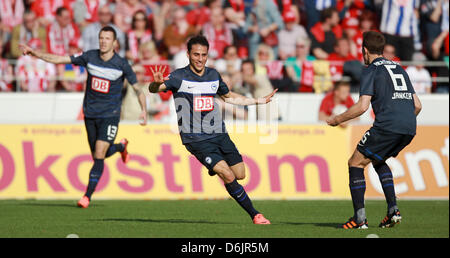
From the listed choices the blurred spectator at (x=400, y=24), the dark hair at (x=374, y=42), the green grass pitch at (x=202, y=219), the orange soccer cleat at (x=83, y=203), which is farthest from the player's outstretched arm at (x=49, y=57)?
the blurred spectator at (x=400, y=24)

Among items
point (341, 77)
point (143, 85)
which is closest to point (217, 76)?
point (143, 85)

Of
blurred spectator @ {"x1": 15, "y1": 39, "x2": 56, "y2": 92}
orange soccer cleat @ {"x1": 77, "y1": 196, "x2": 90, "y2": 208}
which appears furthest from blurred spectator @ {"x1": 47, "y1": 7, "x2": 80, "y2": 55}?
orange soccer cleat @ {"x1": 77, "y1": 196, "x2": 90, "y2": 208}

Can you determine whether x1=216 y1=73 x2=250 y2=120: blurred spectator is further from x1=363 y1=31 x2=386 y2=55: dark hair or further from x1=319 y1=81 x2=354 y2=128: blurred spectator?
x1=363 y1=31 x2=386 y2=55: dark hair

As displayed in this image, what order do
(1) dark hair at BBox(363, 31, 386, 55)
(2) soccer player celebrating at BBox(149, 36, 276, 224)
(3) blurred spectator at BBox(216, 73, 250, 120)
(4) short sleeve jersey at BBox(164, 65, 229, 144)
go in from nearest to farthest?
(1) dark hair at BBox(363, 31, 386, 55)
(2) soccer player celebrating at BBox(149, 36, 276, 224)
(4) short sleeve jersey at BBox(164, 65, 229, 144)
(3) blurred spectator at BBox(216, 73, 250, 120)

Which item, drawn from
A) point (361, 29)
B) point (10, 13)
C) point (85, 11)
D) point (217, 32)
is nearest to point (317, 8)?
point (361, 29)

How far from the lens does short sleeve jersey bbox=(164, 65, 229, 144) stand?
1067cm

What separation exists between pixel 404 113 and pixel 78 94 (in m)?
9.10

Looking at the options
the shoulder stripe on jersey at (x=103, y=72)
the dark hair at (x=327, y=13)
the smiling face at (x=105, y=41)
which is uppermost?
the dark hair at (x=327, y=13)

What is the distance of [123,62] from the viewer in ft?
44.1

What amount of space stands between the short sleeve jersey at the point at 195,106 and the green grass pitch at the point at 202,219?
1.10m

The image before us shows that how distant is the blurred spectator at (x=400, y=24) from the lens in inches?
756

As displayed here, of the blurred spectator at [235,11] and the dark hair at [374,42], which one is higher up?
the blurred spectator at [235,11]

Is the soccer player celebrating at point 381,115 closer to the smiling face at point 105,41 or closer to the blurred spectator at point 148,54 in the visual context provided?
the smiling face at point 105,41

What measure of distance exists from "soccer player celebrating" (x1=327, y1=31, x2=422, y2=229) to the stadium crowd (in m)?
7.80
